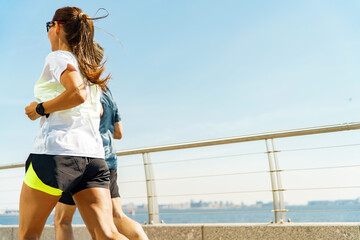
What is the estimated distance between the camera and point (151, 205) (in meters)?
5.18

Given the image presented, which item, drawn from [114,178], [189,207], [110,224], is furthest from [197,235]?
[189,207]

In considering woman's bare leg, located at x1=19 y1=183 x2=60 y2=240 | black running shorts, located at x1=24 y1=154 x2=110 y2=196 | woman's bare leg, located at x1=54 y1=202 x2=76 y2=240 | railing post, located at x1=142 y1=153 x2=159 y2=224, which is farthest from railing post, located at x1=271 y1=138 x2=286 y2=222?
woman's bare leg, located at x1=19 y1=183 x2=60 y2=240

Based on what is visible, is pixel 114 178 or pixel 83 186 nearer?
pixel 83 186

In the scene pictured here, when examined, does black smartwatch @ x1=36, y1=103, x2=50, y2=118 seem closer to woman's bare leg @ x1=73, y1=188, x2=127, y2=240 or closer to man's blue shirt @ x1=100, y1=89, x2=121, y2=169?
woman's bare leg @ x1=73, y1=188, x2=127, y2=240

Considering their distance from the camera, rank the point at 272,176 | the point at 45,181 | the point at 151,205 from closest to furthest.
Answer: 1. the point at 45,181
2. the point at 272,176
3. the point at 151,205

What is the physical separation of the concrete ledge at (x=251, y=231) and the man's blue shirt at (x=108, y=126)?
1.70 meters

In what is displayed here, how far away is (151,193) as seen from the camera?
206 inches

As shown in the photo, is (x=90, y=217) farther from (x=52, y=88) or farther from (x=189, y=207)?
(x=189, y=207)

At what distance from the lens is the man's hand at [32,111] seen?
2.13 m

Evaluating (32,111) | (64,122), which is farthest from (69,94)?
(32,111)

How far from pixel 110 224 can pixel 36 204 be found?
363mm

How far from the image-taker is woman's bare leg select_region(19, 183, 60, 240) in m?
1.97

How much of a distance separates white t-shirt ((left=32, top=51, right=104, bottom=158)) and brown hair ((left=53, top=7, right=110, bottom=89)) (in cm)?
6

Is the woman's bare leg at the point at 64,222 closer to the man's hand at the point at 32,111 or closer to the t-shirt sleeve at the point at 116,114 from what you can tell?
the t-shirt sleeve at the point at 116,114
